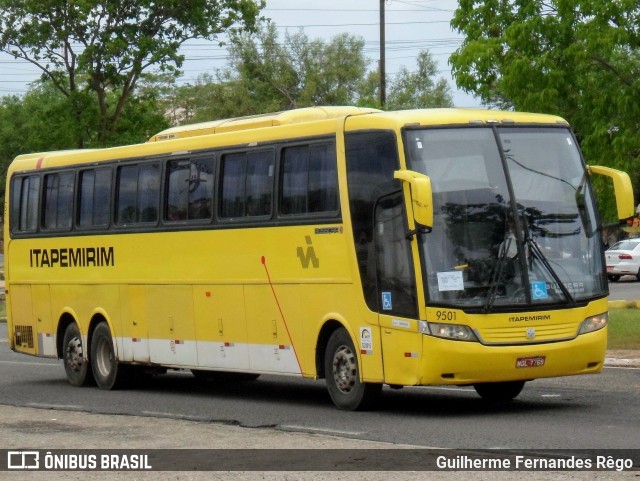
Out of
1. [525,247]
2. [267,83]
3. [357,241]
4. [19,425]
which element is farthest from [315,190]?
[267,83]

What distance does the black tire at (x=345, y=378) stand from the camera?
15.9 meters

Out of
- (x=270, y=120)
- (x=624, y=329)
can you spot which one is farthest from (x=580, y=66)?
(x=270, y=120)

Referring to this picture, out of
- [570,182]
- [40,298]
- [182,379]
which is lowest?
[182,379]

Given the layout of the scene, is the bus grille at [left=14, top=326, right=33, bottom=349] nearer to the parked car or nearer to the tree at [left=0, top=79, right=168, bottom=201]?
the tree at [left=0, top=79, right=168, bottom=201]

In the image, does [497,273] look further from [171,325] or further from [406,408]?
[171,325]

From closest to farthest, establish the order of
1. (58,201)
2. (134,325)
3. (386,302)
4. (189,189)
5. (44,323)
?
(386,302)
(189,189)
(134,325)
(58,201)
(44,323)

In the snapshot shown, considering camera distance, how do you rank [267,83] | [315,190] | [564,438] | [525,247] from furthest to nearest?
[267,83] → [315,190] → [525,247] → [564,438]

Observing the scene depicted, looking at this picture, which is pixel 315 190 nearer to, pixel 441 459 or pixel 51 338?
pixel 441 459

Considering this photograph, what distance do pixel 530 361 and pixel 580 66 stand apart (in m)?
9.28

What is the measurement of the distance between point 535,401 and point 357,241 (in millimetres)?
2823

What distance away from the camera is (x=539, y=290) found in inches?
600

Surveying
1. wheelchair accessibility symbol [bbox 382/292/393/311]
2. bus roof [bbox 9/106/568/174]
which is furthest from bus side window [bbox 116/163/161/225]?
wheelchair accessibility symbol [bbox 382/292/393/311]

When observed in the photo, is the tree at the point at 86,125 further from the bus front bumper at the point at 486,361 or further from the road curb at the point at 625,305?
the bus front bumper at the point at 486,361

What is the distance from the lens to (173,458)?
12.0 m
